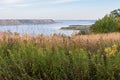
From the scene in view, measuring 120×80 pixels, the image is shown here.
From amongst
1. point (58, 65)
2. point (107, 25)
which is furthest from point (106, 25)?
point (58, 65)

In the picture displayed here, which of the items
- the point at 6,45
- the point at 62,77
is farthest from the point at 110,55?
the point at 6,45

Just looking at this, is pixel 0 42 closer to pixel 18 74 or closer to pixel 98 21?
pixel 18 74

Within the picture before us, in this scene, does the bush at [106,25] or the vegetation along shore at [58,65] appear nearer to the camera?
the vegetation along shore at [58,65]

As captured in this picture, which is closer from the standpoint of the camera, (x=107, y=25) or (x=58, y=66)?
(x=58, y=66)

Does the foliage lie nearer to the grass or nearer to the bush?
the bush

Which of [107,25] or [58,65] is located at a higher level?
[58,65]

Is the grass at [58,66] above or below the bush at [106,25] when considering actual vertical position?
above

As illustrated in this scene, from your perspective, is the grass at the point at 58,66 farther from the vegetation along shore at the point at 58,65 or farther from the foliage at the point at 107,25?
the foliage at the point at 107,25

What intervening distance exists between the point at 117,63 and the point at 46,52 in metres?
1.35

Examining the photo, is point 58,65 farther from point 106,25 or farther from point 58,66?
point 106,25

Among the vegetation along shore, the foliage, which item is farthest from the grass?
the foliage

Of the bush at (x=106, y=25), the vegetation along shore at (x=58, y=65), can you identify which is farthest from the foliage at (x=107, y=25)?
the vegetation along shore at (x=58, y=65)

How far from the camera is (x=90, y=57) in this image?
6.30 m

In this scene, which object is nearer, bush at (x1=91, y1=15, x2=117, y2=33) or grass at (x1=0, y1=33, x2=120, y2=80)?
grass at (x1=0, y1=33, x2=120, y2=80)
